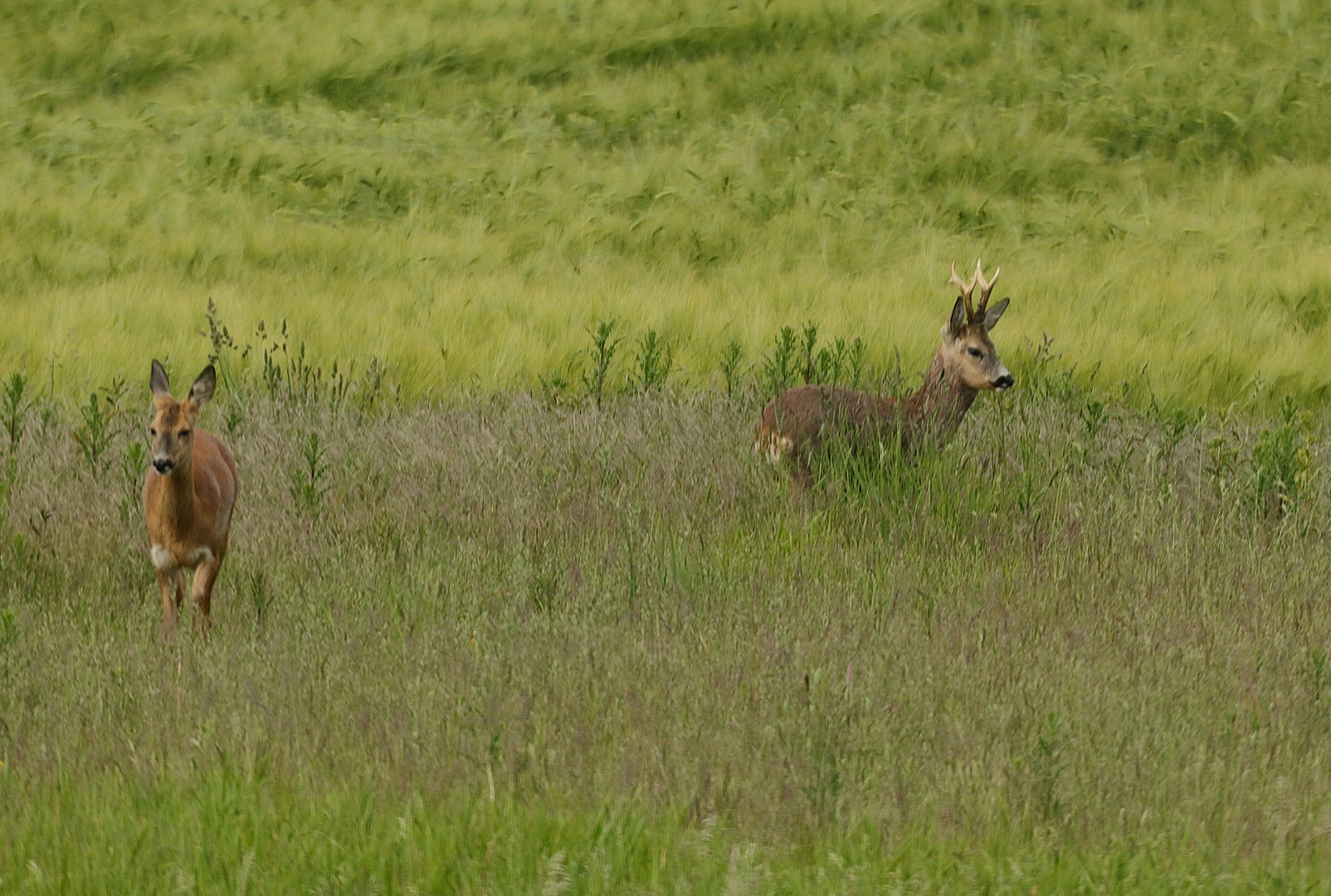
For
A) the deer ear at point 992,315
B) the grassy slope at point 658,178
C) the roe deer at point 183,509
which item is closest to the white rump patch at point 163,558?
the roe deer at point 183,509

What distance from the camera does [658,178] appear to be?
1533 cm

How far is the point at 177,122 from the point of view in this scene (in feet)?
55.1

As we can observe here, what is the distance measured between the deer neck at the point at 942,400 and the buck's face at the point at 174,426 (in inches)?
117

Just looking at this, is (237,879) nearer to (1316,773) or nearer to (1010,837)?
(1010,837)

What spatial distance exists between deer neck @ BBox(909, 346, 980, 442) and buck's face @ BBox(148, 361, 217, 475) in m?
2.96

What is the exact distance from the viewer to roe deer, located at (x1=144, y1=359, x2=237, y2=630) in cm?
514

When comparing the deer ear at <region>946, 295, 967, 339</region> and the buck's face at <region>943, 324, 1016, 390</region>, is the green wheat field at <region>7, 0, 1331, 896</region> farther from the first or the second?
the deer ear at <region>946, 295, 967, 339</region>

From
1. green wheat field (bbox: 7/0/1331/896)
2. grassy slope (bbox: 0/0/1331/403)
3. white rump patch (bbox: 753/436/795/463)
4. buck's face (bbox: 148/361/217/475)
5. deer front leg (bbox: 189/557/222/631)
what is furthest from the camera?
grassy slope (bbox: 0/0/1331/403)

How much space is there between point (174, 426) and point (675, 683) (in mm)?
1744

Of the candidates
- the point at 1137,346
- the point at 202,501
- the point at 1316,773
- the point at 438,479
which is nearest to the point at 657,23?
the point at 1137,346

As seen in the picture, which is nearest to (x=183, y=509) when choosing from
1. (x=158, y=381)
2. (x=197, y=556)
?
(x=197, y=556)

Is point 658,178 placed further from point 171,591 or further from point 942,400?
point 171,591

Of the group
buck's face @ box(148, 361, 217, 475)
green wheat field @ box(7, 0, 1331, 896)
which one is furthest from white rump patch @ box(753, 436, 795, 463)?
buck's face @ box(148, 361, 217, 475)

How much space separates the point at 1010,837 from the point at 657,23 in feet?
55.0
